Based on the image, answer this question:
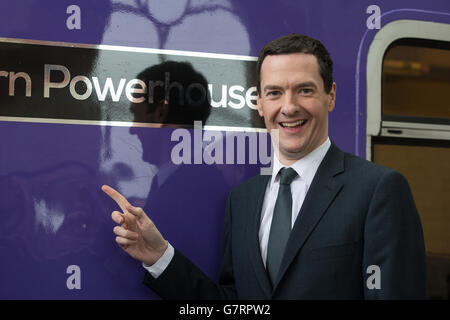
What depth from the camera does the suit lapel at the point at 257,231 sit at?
184cm

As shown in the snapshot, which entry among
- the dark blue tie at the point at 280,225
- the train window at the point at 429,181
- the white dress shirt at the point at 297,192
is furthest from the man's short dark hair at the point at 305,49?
the train window at the point at 429,181

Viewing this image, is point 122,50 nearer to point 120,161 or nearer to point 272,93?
point 120,161

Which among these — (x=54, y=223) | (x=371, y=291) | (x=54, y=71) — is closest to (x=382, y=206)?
(x=371, y=291)

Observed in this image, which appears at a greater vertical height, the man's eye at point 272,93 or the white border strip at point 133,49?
the white border strip at point 133,49

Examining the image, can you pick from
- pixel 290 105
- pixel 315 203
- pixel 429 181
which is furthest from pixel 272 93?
pixel 429 181

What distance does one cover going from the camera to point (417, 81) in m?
5.39

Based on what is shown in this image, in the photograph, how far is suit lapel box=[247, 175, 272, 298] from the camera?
1.84 meters

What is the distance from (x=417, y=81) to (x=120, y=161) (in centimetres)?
426

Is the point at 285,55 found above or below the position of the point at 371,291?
above

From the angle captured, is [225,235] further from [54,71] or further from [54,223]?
[54,71]

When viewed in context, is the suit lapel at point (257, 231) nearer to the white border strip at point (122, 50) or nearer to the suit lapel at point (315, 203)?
the suit lapel at point (315, 203)

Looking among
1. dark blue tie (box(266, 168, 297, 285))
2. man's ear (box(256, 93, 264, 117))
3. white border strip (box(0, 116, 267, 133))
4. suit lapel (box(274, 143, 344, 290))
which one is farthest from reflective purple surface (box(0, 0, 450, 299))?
suit lapel (box(274, 143, 344, 290))
